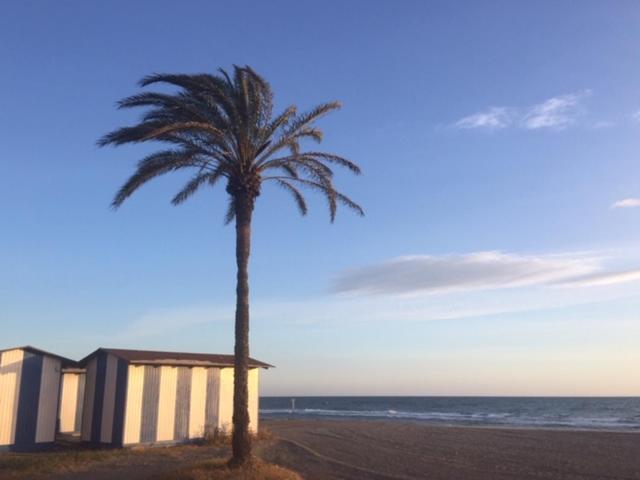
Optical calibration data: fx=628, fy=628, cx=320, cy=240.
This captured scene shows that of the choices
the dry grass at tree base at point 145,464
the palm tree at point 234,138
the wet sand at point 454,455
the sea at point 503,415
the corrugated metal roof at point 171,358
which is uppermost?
the palm tree at point 234,138

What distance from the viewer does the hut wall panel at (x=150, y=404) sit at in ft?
78.7

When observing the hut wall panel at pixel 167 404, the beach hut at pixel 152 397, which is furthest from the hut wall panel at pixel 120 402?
the hut wall panel at pixel 167 404

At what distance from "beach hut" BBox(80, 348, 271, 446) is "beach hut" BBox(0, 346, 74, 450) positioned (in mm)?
1576

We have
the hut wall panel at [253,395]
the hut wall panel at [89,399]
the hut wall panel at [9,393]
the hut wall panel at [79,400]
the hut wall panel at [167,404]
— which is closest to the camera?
the hut wall panel at [9,393]

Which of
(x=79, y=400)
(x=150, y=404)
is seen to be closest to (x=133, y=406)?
(x=150, y=404)

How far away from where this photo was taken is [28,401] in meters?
23.4

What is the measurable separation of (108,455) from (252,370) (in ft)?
26.5

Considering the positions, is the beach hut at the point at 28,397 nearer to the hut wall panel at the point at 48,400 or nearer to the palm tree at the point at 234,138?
the hut wall panel at the point at 48,400

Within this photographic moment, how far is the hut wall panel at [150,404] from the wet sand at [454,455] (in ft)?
14.9

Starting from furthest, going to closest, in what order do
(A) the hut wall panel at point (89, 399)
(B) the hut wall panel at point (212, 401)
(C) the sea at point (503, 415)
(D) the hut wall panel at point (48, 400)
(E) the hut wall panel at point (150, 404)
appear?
(C) the sea at point (503, 415) → (B) the hut wall panel at point (212, 401) → (A) the hut wall panel at point (89, 399) → (E) the hut wall panel at point (150, 404) → (D) the hut wall panel at point (48, 400)

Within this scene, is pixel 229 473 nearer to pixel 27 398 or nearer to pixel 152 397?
pixel 152 397

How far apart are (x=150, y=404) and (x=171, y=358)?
203cm

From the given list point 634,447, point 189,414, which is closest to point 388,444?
point 189,414

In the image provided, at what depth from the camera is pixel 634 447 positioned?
1174 inches
